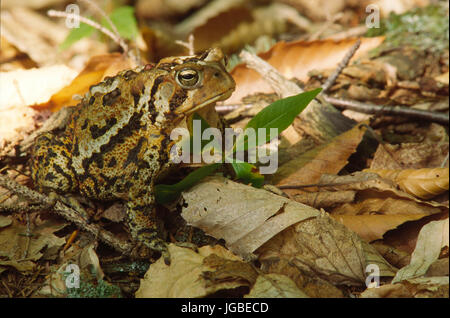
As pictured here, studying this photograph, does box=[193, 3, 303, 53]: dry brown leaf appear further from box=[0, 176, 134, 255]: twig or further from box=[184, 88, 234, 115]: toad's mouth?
box=[0, 176, 134, 255]: twig

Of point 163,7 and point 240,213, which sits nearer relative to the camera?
point 240,213

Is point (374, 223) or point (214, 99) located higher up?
point (214, 99)

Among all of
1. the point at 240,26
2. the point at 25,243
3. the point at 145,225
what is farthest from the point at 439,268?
the point at 240,26

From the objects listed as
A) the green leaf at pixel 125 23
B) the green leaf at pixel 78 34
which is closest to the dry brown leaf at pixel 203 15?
the green leaf at pixel 125 23

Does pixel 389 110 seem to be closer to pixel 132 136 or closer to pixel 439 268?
pixel 439 268
